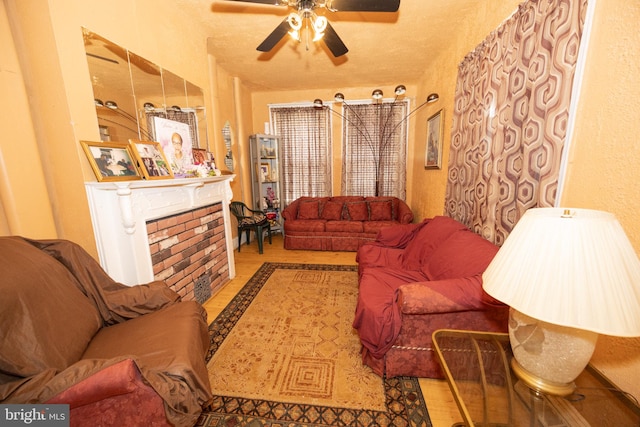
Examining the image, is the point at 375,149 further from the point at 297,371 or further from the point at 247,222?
the point at 297,371

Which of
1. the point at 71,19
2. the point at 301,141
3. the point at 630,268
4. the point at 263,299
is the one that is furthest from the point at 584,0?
the point at 301,141

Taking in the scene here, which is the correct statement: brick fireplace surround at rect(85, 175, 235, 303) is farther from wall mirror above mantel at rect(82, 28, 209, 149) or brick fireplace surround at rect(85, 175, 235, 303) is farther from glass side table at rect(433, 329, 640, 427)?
glass side table at rect(433, 329, 640, 427)

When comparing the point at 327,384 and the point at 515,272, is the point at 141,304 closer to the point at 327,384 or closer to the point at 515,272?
the point at 327,384

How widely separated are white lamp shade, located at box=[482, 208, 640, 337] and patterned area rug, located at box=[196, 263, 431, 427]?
3.76 ft

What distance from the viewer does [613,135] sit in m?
1.06

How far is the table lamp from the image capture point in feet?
2.11

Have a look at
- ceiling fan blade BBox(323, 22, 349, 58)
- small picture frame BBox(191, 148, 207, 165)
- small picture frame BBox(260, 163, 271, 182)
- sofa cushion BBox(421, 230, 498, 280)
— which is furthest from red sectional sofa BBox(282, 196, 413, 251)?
ceiling fan blade BBox(323, 22, 349, 58)

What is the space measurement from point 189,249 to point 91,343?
1111 millimetres

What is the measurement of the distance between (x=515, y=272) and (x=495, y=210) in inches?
51.7

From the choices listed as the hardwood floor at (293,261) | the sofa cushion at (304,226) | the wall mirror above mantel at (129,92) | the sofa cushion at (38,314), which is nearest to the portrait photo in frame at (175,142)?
the wall mirror above mantel at (129,92)

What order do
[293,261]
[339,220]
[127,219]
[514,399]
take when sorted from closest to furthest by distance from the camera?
[514,399] < [127,219] < [293,261] < [339,220]

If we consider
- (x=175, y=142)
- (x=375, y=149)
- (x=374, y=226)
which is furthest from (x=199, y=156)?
(x=375, y=149)

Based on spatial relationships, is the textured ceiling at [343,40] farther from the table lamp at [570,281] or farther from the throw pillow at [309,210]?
the throw pillow at [309,210]

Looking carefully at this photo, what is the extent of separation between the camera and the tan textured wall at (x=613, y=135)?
3.20 ft
